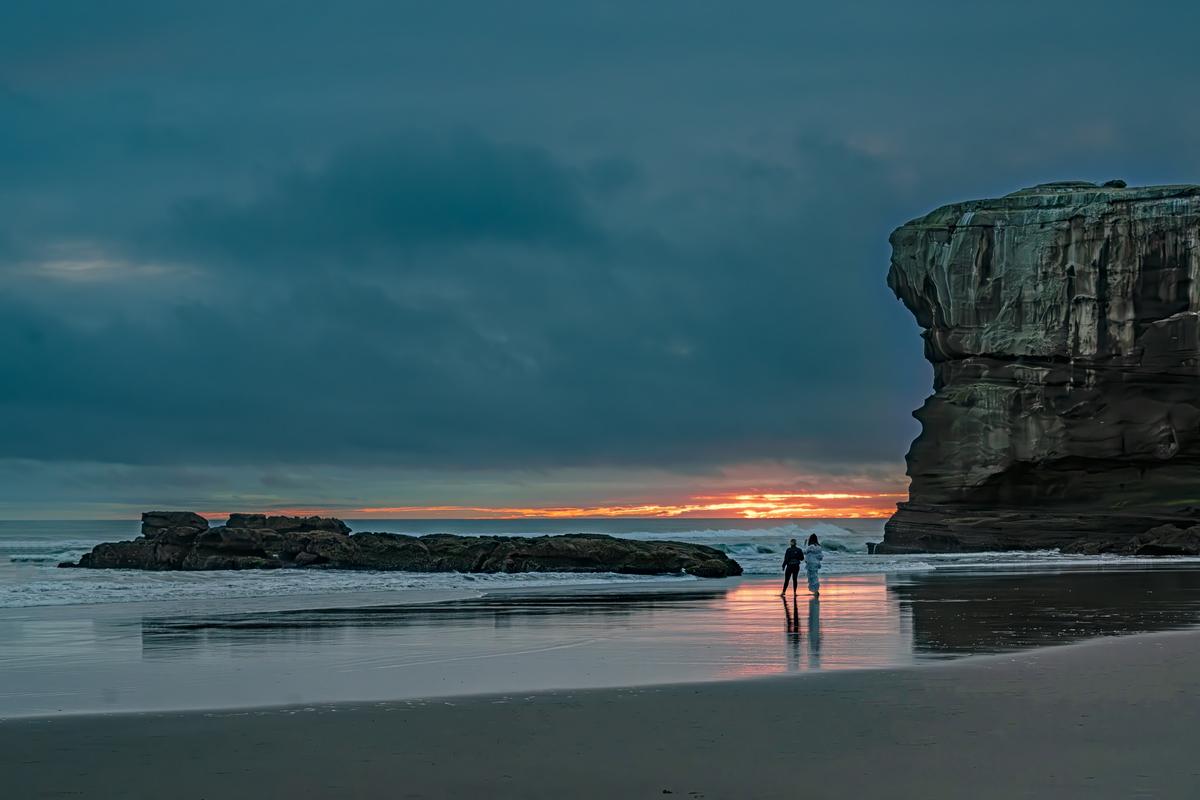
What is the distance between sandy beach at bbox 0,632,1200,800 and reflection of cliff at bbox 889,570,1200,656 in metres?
3.90

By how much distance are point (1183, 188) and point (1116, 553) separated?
2221 centimetres

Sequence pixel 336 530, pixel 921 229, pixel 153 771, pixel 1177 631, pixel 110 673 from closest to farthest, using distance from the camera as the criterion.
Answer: pixel 153 771
pixel 110 673
pixel 1177 631
pixel 336 530
pixel 921 229

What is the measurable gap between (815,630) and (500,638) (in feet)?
14.3

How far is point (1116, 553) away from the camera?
52250 millimetres

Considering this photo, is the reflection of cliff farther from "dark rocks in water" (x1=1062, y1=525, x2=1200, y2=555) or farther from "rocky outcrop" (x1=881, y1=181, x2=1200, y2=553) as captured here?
"rocky outcrop" (x1=881, y1=181, x2=1200, y2=553)

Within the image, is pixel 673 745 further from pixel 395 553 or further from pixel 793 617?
pixel 395 553

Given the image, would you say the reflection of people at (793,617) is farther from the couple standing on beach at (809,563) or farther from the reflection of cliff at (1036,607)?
the reflection of cliff at (1036,607)

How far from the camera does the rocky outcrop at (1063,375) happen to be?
60719 millimetres

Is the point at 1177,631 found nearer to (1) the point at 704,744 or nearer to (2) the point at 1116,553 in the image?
(1) the point at 704,744

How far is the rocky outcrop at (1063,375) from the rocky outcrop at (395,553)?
26762 millimetres

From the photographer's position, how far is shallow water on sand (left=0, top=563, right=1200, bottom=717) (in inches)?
439

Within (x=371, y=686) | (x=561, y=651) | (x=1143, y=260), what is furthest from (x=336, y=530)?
(x=1143, y=260)

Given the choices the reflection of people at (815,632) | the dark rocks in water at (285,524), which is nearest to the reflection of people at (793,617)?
the reflection of people at (815,632)

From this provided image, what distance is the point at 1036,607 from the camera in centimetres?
2042
